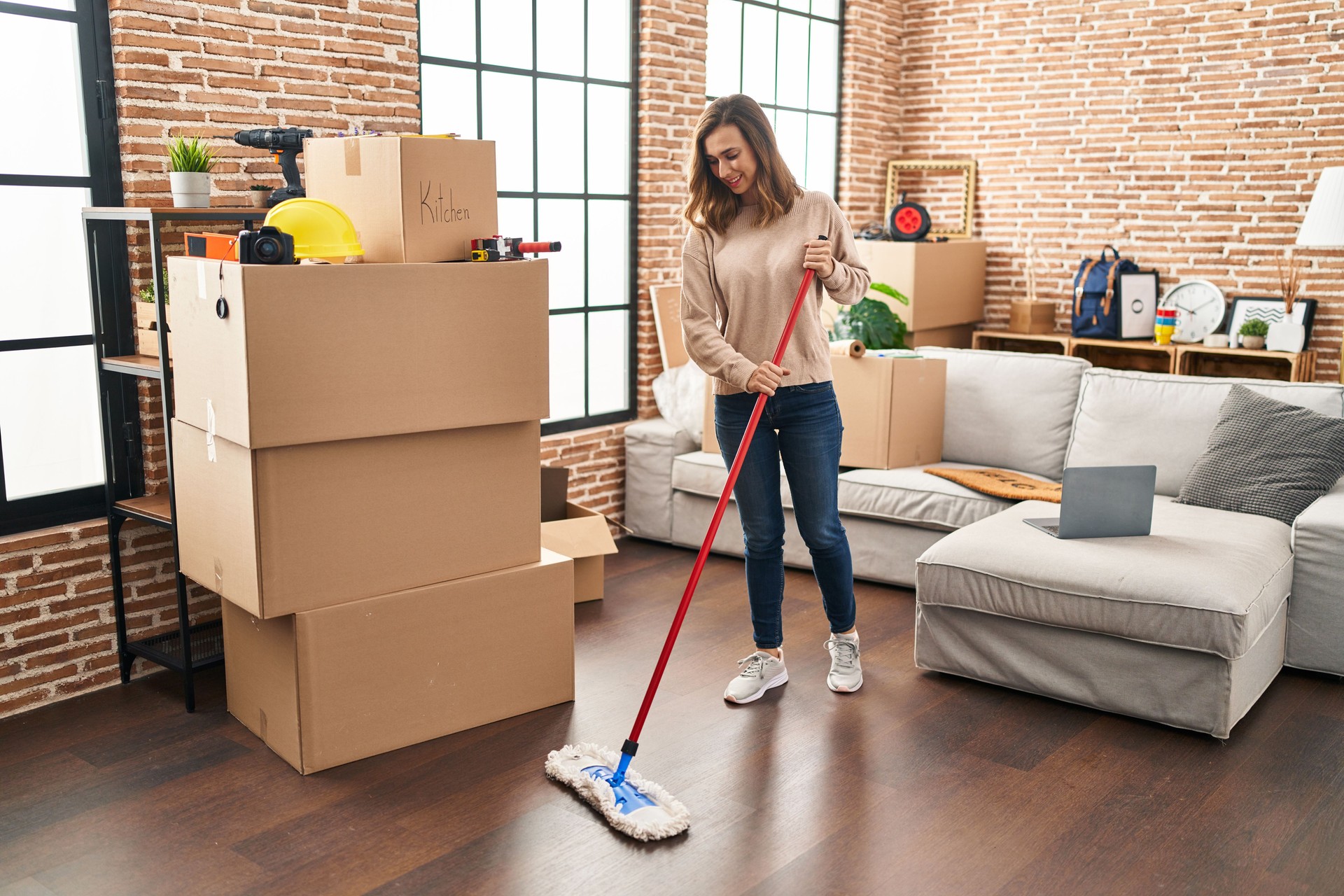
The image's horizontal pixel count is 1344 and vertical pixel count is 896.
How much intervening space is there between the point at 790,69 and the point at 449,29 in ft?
7.39

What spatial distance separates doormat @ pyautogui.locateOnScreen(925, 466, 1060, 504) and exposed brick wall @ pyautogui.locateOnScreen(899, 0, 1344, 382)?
2.22 m

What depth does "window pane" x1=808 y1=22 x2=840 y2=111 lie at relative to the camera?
5.87m

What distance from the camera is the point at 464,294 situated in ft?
8.57

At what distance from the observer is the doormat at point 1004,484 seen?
3.73 metres

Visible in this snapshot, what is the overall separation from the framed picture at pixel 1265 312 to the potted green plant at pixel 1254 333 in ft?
0.21

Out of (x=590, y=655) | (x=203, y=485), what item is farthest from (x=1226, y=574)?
(x=203, y=485)

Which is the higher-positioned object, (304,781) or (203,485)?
(203,485)

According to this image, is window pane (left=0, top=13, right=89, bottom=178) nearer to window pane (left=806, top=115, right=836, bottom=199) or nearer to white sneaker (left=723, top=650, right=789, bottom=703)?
white sneaker (left=723, top=650, right=789, bottom=703)

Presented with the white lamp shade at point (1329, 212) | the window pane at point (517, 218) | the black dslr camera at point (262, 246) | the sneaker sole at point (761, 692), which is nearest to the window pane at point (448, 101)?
the window pane at point (517, 218)

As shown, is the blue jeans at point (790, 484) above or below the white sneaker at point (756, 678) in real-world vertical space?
above

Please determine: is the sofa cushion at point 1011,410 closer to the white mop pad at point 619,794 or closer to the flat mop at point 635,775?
the flat mop at point 635,775

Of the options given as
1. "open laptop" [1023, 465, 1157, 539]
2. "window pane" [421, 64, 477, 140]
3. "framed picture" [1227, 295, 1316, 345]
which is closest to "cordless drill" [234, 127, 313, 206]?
"window pane" [421, 64, 477, 140]

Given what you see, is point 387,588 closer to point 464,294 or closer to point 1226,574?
point 464,294

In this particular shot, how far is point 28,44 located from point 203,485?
1.26m
